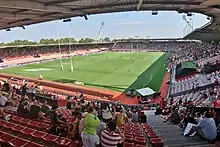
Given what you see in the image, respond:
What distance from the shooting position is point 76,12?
17984 mm

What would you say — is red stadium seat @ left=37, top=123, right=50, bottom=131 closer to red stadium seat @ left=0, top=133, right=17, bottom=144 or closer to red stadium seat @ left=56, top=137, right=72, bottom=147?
red stadium seat @ left=0, top=133, right=17, bottom=144

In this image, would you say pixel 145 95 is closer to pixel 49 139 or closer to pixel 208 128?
pixel 208 128

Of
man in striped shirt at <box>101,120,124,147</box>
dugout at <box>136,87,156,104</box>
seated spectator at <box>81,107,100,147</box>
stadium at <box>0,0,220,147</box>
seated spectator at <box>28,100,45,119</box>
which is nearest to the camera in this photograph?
man in striped shirt at <box>101,120,124,147</box>

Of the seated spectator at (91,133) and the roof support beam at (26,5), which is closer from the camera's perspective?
the seated spectator at (91,133)

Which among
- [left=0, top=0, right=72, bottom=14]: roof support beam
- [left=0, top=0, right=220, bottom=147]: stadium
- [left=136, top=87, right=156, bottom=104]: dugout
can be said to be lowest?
[left=136, top=87, right=156, bottom=104]: dugout

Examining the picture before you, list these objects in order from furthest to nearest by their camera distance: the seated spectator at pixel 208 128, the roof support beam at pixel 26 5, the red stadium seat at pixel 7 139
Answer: the roof support beam at pixel 26 5
the seated spectator at pixel 208 128
the red stadium seat at pixel 7 139

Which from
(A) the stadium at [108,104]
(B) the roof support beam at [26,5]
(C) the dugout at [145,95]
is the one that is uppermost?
(B) the roof support beam at [26,5]

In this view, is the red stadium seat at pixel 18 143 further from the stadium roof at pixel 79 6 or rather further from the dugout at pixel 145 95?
the dugout at pixel 145 95

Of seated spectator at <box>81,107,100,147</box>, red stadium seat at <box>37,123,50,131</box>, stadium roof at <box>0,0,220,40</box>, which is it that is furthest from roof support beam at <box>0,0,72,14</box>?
seated spectator at <box>81,107,100,147</box>

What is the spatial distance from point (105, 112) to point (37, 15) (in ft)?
38.8

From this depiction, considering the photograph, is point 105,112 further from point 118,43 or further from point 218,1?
point 118,43

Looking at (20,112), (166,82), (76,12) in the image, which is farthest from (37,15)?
(166,82)

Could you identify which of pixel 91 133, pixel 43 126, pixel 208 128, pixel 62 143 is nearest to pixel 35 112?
pixel 43 126

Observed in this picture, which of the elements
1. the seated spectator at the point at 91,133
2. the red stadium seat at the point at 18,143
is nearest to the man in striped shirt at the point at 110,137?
the seated spectator at the point at 91,133
